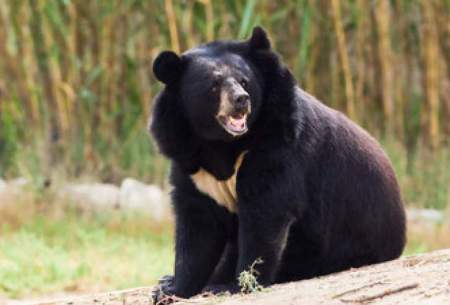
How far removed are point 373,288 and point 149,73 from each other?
24.1ft

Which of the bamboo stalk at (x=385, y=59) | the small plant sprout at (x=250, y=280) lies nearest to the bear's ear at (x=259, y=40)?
the small plant sprout at (x=250, y=280)

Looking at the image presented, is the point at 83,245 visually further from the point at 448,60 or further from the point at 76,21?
the point at 448,60

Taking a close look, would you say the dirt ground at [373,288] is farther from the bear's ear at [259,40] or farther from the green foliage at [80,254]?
the green foliage at [80,254]

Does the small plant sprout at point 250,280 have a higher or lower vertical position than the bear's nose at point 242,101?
lower

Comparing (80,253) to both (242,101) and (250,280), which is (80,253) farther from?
(242,101)

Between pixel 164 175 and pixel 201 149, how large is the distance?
5.20 metres

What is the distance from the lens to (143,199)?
33.6ft

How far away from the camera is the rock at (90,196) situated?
33.6 ft

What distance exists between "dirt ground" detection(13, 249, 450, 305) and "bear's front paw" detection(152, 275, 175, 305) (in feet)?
0.31

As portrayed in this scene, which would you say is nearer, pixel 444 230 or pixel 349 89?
pixel 444 230

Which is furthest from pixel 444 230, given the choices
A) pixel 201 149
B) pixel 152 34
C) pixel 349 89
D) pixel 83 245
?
pixel 201 149

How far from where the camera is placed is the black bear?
5242 millimetres

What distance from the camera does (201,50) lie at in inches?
215

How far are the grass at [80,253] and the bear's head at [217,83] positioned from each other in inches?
102
